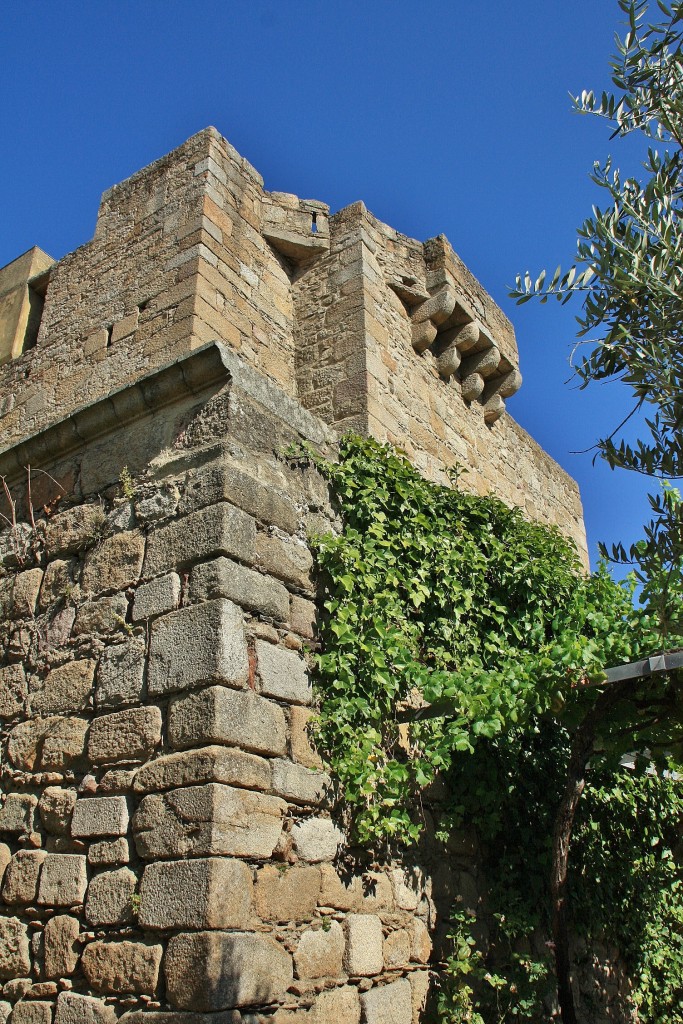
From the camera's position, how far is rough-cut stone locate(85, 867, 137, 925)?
275 cm

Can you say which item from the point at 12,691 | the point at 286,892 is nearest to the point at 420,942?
the point at 286,892

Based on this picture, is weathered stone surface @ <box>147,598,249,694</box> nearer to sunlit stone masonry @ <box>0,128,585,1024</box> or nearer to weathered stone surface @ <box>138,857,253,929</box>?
sunlit stone masonry @ <box>0,128,585,1024</box>

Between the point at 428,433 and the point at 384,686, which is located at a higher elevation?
the point at 428,433

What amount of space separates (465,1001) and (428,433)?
12.7 feet

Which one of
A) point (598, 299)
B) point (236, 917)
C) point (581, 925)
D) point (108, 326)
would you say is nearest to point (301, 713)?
point (236, 917)

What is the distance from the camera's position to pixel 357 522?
4117 mm

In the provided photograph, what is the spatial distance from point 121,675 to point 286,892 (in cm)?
101

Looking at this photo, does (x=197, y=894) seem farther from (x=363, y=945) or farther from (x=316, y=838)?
(x=363, y=945)

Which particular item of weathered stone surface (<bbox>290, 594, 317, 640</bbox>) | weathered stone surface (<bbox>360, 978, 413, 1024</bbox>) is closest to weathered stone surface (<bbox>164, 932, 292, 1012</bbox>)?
weathered stone surface (<bbox>360, 978, 413, 1024</bbox>)

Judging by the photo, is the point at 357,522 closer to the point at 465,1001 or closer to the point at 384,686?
the point at 384,686

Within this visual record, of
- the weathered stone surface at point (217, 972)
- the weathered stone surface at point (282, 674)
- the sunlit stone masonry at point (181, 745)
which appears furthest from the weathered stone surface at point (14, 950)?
the weathered stone surface at point (282, 674)

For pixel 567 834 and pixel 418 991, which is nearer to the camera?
pixel 418 991

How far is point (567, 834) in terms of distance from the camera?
147 inches

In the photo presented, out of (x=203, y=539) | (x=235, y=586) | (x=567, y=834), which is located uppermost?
(x=203, y=539)
